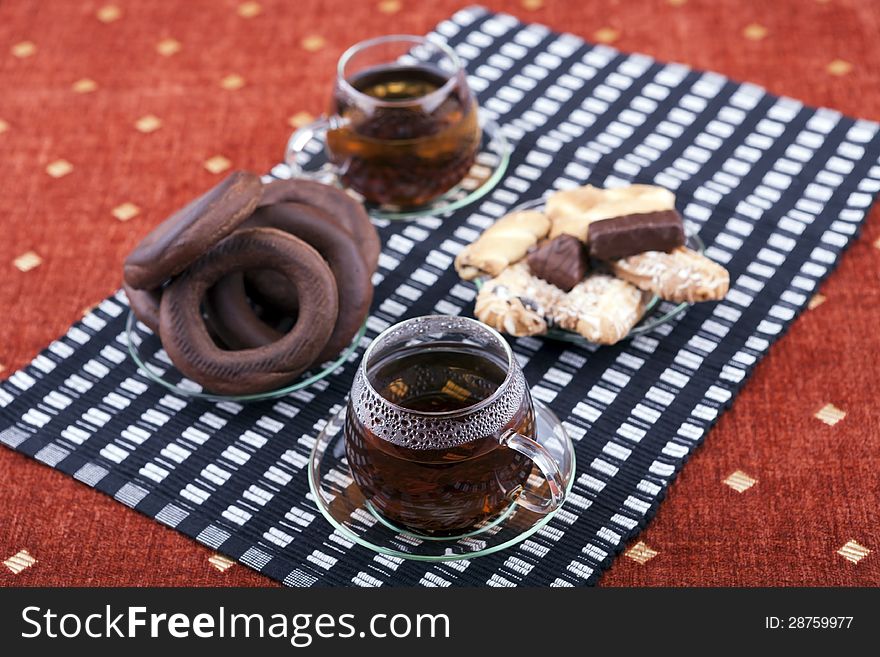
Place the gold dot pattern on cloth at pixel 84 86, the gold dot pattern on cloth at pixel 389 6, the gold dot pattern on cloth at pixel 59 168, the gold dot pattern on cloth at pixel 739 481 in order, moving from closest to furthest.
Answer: the gold dot pattern on cloth at pixel 739 481 < the gold dot pattern on cloth at pixel 59 168 < the gold dot pattern on cloth at pixel 84 86 < the gold dot pattern on cloth at pixel 389 6

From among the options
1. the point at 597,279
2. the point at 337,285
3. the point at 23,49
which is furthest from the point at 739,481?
the point at 23,49

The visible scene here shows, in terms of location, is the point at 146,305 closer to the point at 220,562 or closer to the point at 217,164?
the point at 220,562

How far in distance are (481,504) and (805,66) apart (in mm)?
783

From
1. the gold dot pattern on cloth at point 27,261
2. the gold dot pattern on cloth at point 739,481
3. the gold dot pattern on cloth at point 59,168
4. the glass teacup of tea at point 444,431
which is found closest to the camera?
the glass teacup of tea at point 444,431

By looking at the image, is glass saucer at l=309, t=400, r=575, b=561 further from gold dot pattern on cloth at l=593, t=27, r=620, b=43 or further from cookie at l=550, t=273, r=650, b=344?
gold dot pattern on cloth at l=593, t=27, r=620, b=43

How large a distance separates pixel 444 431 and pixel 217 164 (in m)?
0.60

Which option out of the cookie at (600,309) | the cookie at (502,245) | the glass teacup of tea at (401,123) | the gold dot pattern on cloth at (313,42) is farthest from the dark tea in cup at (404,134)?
the gold dot pattern on cloth at (313,42)

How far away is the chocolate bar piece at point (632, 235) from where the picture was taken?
95 cm

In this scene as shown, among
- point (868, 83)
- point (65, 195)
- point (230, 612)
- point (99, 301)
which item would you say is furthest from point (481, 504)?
point (868, 83)

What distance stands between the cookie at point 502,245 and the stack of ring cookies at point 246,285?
0.09 metres

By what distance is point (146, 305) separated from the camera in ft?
3.13

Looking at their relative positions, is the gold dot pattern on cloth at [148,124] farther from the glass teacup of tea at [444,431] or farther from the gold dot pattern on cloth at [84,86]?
the glass teacup of tea at [444,431]

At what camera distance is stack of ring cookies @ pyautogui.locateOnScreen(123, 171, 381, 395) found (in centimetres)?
91

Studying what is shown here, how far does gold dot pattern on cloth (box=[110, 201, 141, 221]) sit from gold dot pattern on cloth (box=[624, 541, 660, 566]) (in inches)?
24.2
